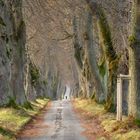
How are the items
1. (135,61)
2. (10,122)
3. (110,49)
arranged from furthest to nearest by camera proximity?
(110,49) < (10,122) < (135,61)

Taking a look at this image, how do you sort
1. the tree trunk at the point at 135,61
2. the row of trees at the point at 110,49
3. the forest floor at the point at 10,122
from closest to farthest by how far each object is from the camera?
the forest floor at the point at 10,122 → the tree trunk at the point at 135,61 → the row of trees at the point at 110,49

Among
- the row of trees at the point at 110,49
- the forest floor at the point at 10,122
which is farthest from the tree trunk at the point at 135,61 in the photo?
the forest floor at the point at 10,122

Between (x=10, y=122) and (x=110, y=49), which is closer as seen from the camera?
(x=10, y=122)

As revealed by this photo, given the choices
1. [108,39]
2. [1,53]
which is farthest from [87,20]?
[1,53]

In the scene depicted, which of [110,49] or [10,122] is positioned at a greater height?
[110,49]

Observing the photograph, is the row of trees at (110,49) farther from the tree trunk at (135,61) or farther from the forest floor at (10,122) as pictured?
the forest floor at (10,122)

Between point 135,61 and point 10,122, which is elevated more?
point 135,61

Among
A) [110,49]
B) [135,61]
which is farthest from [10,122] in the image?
[110,49]

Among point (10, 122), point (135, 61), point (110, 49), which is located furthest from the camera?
point (110, 49)

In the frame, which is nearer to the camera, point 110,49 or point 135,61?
point 135,61

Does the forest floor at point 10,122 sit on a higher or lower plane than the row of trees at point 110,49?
lower

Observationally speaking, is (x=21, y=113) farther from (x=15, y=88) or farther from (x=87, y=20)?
(x=87, y=20)

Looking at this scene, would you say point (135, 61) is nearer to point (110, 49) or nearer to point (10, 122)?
point (10, 122)

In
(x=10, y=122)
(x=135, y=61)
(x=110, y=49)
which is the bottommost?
(x=10, y=122)
